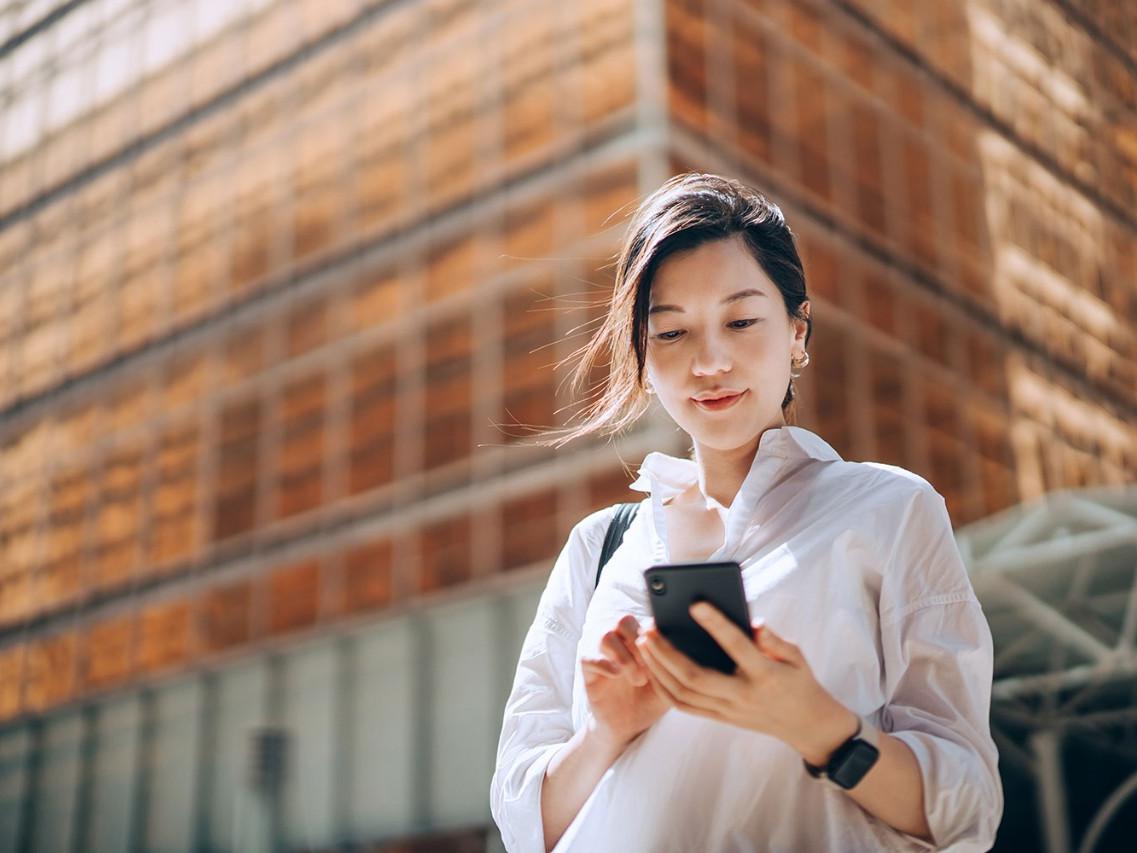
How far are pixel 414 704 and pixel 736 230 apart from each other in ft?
44.1

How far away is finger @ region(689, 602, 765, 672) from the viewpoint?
140 centimetres

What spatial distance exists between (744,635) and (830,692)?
0.24 metres

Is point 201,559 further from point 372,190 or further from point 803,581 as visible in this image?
point 803,581

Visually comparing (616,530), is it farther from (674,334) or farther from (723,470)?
(674,334)

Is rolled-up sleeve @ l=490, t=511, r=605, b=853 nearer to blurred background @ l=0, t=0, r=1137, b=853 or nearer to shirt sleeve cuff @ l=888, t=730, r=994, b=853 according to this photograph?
shirt sleeve cuff @ l=888, t=730, r=994, b=853

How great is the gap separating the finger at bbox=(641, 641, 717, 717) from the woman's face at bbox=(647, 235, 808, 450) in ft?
1.34

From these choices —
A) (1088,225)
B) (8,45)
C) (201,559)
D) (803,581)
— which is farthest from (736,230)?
(8,45)

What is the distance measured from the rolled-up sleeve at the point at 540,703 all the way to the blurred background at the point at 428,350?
29.3 ft

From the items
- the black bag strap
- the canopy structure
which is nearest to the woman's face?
the black bag strap

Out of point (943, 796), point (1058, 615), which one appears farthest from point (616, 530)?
point (1058, 615)

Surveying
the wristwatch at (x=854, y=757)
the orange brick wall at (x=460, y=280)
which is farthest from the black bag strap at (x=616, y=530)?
the orange brick wall at (x=460, y=280)

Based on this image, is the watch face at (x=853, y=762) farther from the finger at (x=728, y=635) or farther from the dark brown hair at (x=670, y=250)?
the dark brown hair at (x=670, y=250)

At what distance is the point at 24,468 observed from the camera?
21.2 meters

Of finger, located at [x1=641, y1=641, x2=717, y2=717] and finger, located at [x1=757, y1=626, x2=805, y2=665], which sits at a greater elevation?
finger, located at [x1=757, y1=626, x2=805, y2=665]
